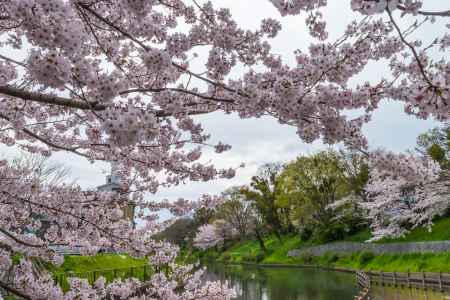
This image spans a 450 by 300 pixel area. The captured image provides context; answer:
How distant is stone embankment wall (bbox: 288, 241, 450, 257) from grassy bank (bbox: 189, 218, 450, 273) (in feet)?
1.68

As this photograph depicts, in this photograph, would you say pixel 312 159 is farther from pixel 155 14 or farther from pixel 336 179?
pixel 155 14

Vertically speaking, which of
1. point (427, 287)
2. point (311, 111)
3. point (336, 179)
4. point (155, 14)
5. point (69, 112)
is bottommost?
point (427, 287)

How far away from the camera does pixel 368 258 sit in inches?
1171

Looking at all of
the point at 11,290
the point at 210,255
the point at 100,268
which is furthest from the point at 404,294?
the point at 210,255

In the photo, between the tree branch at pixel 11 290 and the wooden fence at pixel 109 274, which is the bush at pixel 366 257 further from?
the tree branch at pixel 11 290

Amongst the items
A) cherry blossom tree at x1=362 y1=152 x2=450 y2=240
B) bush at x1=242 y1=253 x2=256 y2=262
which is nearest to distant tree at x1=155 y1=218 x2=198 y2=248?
bush at x1=242 y1=253 x2=256 y2=262

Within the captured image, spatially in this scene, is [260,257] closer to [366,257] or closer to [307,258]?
[307,258]

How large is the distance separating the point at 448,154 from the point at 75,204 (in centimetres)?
3122

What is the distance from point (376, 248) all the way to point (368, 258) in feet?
3.94

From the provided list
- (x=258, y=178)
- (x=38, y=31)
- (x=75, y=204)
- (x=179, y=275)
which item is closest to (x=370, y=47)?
(x=38, y=31)

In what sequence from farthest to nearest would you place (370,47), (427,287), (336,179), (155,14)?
1. (336,179)
2. (427,287)
3. (155,14)
4. (370,47)

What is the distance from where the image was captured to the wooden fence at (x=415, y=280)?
17453 millimetres

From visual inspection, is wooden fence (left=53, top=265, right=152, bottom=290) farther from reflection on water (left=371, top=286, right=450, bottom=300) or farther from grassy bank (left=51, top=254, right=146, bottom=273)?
reflection on water (left=371, top=286, right=450, bottom=300)

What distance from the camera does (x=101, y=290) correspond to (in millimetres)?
5984
